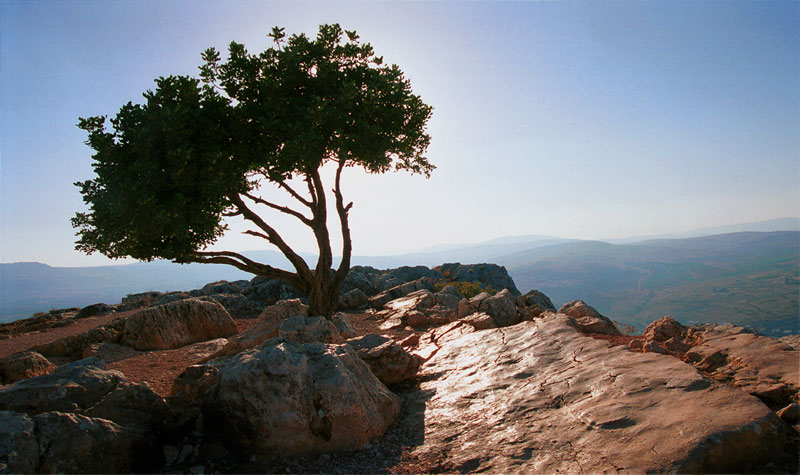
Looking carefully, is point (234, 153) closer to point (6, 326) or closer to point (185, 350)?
point (185, 350)

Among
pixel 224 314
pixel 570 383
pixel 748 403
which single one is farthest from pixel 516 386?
pixel 224 314

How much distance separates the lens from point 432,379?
32.2 ft

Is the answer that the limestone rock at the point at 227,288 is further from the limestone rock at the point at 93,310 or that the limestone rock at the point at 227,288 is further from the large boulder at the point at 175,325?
the large boulder at the point at 175,325

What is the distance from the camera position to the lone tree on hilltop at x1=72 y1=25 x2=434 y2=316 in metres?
11.5

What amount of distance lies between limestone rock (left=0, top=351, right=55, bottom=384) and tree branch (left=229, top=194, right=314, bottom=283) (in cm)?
744

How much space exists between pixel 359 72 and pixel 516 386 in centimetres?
1252

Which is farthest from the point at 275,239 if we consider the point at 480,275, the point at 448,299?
the point at 480,275

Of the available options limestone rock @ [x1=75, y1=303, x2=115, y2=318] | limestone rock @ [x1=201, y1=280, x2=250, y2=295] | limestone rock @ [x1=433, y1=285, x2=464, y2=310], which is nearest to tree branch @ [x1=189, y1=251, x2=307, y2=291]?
limestone rock @ [x1=433, y1=285, x2=464, y2=310]

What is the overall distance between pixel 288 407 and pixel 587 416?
4876mm

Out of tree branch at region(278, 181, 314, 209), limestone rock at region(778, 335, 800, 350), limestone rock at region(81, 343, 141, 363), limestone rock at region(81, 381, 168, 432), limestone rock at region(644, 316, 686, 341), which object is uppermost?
tree branch at region(278, 181, 314, 209)

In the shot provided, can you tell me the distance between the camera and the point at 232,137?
13.5 m

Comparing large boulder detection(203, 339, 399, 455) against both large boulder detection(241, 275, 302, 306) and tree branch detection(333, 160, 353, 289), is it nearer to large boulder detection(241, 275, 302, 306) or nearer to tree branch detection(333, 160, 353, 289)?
tree branch detection(333, 160, 353, 289)

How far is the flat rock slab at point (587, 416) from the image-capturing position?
14.9 feet

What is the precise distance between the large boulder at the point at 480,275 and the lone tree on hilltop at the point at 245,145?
66.0 feet
